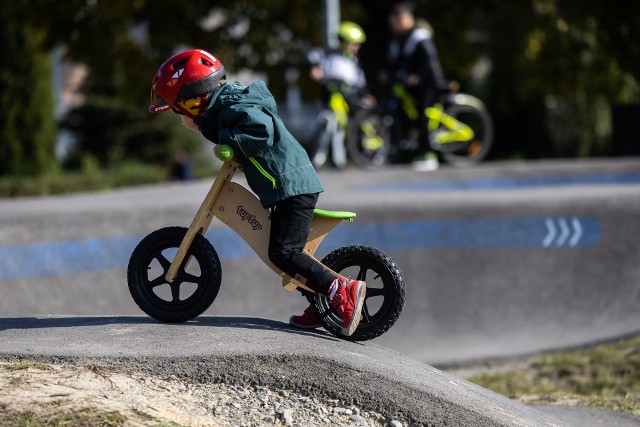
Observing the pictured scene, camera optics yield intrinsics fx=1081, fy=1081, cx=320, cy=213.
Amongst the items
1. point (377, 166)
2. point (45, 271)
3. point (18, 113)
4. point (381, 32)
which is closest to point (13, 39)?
point (18, 113)

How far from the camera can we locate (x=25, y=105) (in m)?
21.5

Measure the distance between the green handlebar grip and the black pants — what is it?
1.14 ft

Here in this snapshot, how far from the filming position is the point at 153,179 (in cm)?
2347

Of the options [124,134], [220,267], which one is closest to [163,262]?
[220,267]

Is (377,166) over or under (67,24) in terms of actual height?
under

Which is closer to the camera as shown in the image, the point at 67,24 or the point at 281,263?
the point at 281,263

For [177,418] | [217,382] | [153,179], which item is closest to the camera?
[177,418]

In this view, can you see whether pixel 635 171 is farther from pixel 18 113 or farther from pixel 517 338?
pixel 18 113

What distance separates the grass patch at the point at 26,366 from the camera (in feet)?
15.1

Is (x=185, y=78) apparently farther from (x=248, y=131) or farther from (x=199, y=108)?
(x=248, y=131)

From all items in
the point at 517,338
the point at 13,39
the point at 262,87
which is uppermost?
the point at 13,39

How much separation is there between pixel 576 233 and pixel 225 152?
179 inches

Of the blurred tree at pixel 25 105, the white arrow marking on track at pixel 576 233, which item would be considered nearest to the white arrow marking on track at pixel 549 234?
the white arrow marking on track at pixel 576 233

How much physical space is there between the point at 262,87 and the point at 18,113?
17.1m
